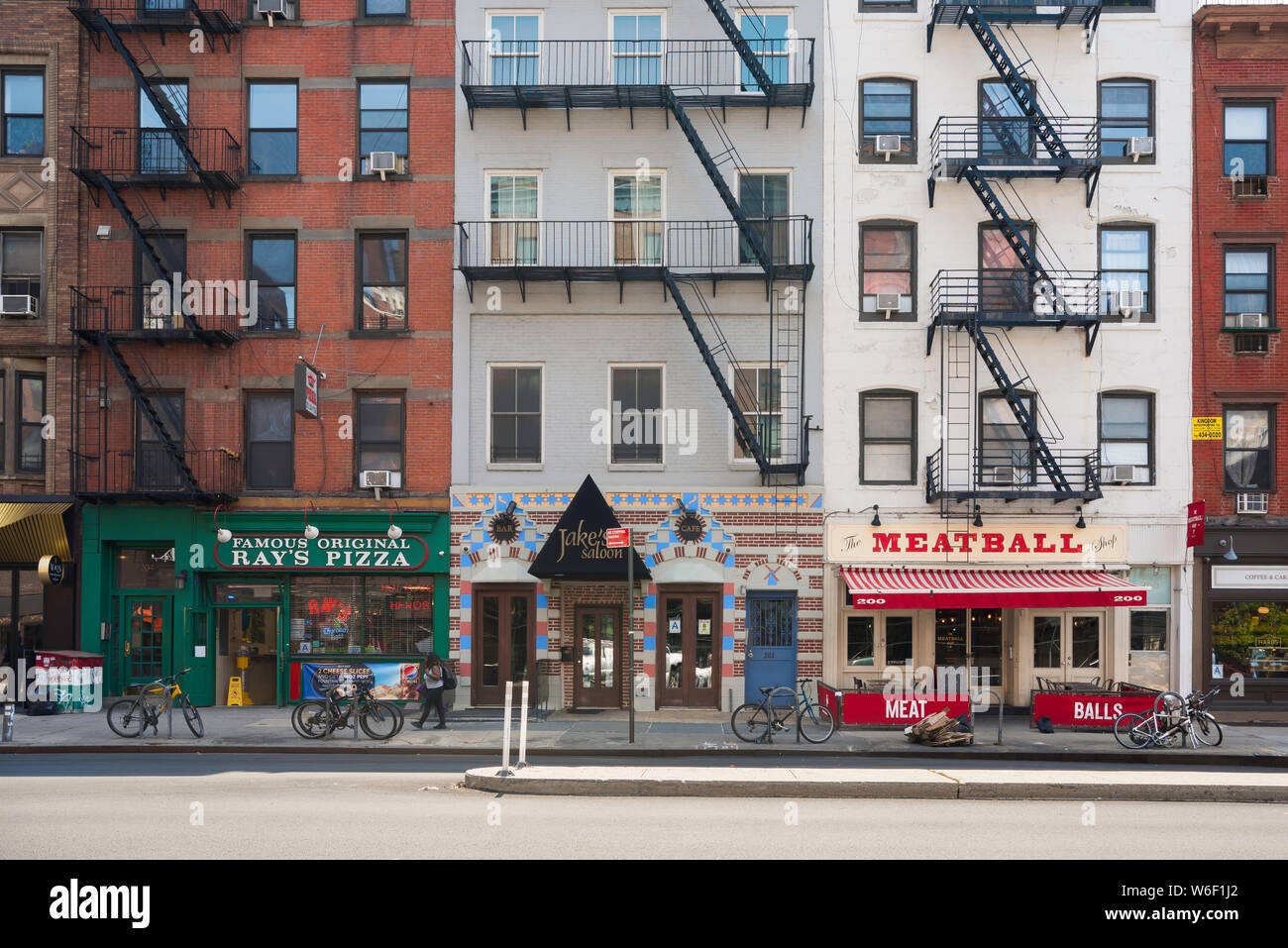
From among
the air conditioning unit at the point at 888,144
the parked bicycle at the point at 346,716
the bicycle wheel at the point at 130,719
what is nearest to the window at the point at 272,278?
the bicycle wheel at the point at 130,719

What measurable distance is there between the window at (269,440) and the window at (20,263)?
18.3 ft

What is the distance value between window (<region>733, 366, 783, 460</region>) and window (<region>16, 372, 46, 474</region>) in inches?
632

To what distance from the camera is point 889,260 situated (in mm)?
23109

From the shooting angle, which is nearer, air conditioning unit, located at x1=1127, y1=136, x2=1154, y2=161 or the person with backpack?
the person with backpack

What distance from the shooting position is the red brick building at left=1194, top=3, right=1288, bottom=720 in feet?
73.4

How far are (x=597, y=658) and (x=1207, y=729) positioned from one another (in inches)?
477

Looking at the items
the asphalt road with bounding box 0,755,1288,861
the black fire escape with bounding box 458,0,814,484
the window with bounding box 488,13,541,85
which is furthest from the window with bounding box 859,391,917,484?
the asphalt road with bounding box 0,755,1288,861

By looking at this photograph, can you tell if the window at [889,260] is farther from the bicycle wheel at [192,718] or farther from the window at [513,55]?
the bicycle wheel at [192,718]

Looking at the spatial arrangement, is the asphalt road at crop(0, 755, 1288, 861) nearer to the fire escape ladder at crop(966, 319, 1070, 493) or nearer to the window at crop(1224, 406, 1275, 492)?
the fire escape ladder at crop(966, 319, 1070, 493)

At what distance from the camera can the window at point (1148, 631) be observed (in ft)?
74.2

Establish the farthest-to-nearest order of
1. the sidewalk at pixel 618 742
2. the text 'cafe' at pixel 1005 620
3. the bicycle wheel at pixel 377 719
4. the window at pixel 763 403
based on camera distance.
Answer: the window at pixel 763 403
the text 'cafe' at pixel 1005 620
the bicycle wheel at pixel 377 719
the sidewalk at pixel 618 742


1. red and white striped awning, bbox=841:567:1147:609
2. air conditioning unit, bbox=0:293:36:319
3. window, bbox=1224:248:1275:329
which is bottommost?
red and white striped awning, bbox=841:567:1147:609

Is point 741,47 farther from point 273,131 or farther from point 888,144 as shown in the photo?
point 273,131

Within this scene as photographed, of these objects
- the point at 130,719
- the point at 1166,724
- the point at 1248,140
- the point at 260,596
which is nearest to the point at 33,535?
the point at 260,596
